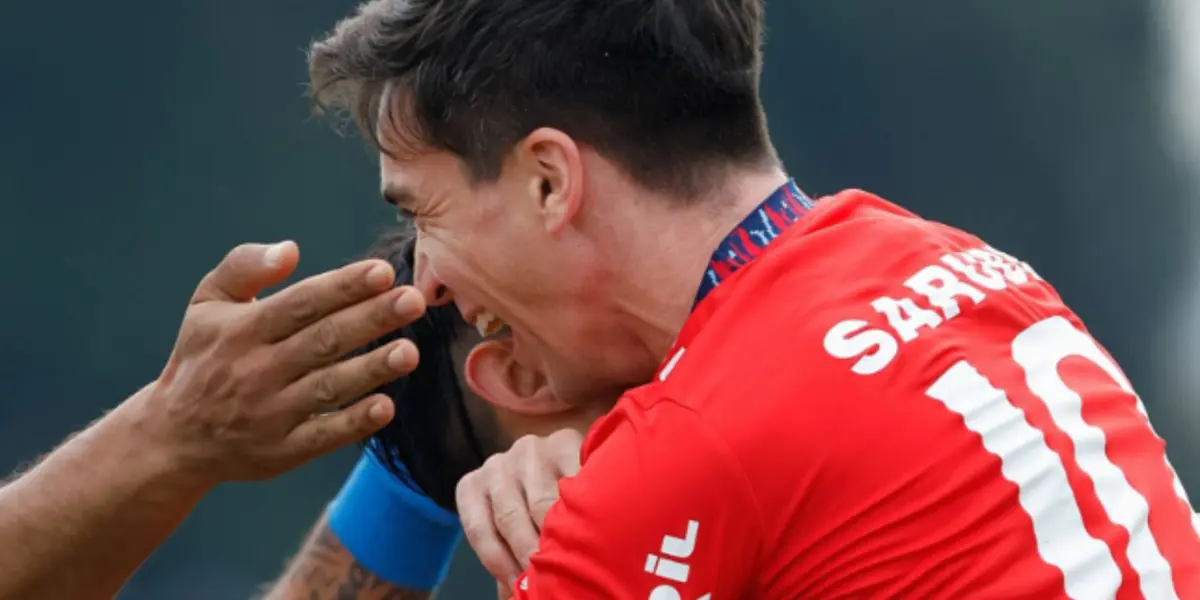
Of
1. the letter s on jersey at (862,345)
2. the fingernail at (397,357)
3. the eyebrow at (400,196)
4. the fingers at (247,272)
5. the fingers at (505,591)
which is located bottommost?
the fingers at (505,591)

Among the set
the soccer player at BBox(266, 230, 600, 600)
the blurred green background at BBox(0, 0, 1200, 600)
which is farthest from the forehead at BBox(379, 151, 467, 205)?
the blurred green background at BBox(0, 0, 1200, 600)

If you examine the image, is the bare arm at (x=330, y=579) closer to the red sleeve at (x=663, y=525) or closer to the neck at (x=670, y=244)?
the neck at (x=670, y=244)

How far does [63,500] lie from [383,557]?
450mm

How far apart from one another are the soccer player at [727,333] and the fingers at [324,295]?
0.10 metres

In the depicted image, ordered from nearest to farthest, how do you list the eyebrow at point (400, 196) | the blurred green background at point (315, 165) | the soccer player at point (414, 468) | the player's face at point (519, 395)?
the eyebrow at point (400, 196)
the player's face at point (519, 395)
the soccer player at point (414, 468)
the blurred green background at point (315, 165)

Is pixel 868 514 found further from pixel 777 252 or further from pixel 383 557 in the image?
pixel 383 557

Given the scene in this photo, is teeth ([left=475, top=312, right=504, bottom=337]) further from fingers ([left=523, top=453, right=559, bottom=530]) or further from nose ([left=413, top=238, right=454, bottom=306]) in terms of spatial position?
fingers ([left=523, top=453, right=559, bottom=530])

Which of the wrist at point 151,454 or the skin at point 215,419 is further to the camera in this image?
the wrist at point 151,454

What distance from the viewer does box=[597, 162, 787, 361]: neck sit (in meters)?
1.23

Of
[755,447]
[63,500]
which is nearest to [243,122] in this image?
[63,500]

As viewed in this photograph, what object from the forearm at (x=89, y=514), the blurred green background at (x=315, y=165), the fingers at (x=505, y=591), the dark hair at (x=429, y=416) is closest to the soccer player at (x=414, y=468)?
the dark hair at (x=429, y=416)

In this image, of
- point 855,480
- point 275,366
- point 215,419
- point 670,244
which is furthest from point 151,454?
point 855,480

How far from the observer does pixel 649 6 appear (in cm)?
123

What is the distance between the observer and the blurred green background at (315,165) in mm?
3057
